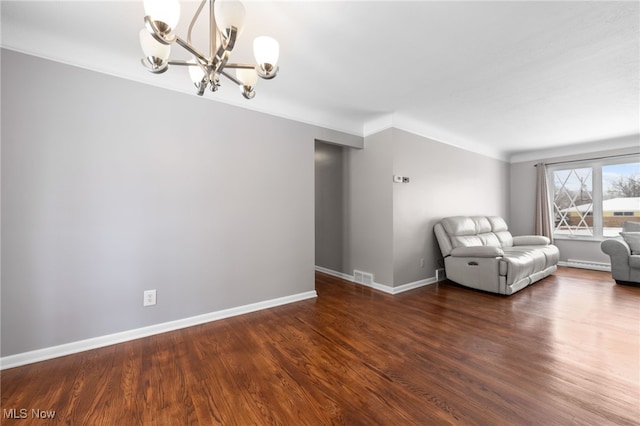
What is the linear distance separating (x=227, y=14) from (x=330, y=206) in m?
3.54

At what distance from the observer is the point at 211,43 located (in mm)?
1356

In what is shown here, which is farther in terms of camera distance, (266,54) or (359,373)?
(359,373)

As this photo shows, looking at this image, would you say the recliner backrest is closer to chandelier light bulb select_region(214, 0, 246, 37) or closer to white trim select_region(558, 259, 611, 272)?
white trim select_region(558, 259, 611, 272)

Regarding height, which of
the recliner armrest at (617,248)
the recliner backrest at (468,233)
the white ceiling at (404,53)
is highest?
the white ceiling at (404,53)

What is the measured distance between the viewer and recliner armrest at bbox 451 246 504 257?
3.35 meters

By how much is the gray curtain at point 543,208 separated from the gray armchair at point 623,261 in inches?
53.8

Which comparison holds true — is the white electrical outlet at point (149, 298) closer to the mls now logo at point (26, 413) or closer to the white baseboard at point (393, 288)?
the mls now logo at point (26, 413)

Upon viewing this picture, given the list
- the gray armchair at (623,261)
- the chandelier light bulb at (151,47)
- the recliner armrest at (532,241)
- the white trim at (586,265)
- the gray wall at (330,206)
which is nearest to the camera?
the chandelier light bulb at (151,47)

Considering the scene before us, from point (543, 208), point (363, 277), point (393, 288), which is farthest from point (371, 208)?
point (543, 208)

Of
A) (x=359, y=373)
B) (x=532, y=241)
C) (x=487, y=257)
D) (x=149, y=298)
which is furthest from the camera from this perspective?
(x=532, y=241)

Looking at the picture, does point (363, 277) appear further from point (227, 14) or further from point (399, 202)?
point (227, 14)

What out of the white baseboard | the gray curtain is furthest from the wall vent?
the gray curtain

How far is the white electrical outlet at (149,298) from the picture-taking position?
2295 millimetres

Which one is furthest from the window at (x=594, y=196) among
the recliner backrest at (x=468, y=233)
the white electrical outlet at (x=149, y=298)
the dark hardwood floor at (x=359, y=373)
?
the white electrical outlet at (x=149, y=298)
